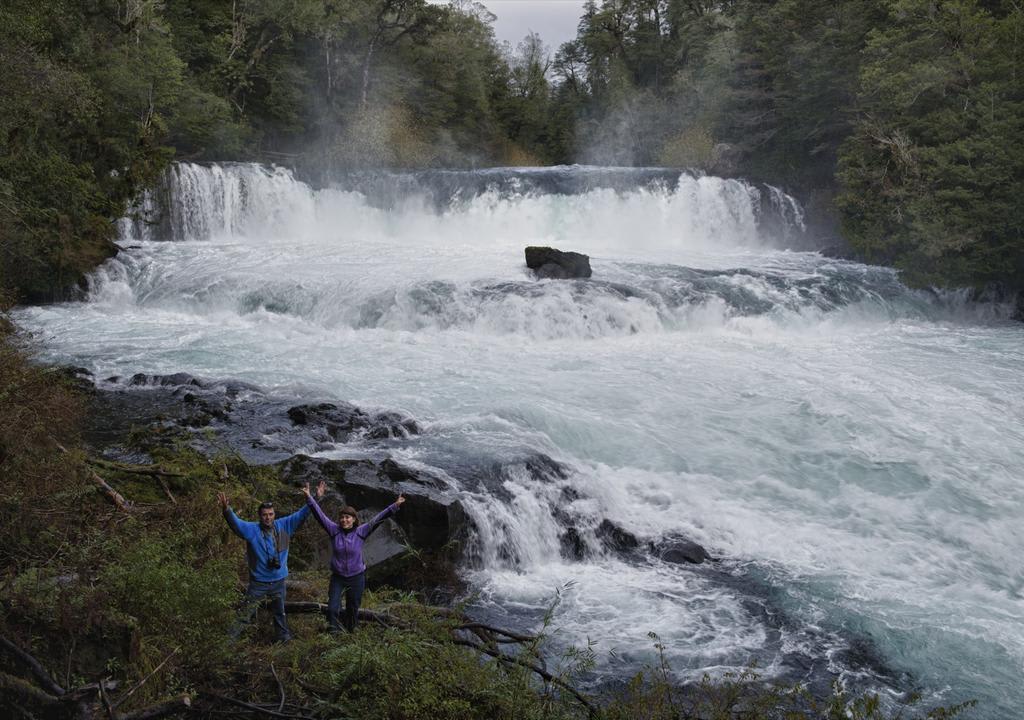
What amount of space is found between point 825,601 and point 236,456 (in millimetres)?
6000

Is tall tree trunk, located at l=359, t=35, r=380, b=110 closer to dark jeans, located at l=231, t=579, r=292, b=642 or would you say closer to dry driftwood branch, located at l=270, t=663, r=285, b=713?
dark jeans, located at l=231, t=579, r=292, b=642

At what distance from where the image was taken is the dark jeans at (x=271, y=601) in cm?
530

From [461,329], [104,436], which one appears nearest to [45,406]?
[104,436]

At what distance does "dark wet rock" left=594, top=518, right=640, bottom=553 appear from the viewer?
28.7 ft

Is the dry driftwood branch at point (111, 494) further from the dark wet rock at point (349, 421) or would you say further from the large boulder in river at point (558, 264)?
the large boulder in river at point (558, 264)

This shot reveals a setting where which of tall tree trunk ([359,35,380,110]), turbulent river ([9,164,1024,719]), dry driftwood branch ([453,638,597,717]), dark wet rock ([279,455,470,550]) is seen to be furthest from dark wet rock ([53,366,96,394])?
tall tree trunk ([359,35,380,110])

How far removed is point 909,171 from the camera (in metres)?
21.0

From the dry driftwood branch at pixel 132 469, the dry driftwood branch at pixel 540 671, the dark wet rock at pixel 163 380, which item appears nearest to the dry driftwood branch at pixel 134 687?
the dry driftwood branch at pixel 540 671

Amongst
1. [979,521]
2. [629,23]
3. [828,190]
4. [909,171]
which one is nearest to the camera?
[979,521]

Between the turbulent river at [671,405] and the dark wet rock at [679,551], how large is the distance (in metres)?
0.14

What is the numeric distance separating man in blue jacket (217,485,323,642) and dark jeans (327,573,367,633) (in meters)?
0.31

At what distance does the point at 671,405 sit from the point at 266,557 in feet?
27.7

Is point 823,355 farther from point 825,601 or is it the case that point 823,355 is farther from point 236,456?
point 236,456

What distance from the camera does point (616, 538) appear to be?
886cm
